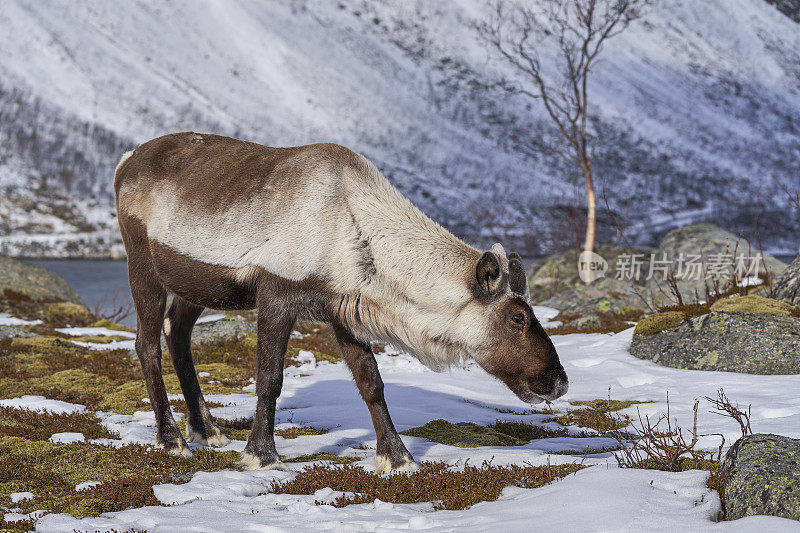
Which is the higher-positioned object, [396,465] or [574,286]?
[396,465]

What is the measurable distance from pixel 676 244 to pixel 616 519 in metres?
30.3

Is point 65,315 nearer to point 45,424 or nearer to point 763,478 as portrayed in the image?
point 45,424

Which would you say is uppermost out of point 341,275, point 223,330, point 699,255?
point 699,255

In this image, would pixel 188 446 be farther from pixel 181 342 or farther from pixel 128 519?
pixel 128 519

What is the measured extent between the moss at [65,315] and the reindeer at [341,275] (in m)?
15.3

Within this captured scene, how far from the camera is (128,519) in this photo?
20.1 ft

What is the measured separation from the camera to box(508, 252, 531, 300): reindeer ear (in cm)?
721

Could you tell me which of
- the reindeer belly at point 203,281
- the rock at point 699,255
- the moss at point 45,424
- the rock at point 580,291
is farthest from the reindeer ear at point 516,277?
the rock at point 699,255

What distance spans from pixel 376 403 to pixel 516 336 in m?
1.74

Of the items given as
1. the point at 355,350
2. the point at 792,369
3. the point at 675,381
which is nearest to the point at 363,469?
the point at 355,350

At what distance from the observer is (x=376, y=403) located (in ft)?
25.9

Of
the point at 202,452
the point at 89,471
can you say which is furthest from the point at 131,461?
the point at 202,452

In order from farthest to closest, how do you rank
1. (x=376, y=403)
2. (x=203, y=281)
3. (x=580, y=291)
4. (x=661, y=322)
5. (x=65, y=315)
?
(x=580, y=291) < (x=65, y=315) < (x=661, y=322) < (x=203, y=281) < (x=376, y=403)

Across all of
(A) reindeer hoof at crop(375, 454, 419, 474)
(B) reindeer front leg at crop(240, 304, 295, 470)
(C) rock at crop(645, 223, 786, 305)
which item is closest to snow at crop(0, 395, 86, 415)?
(B) reindeer front leg at crop(240, 304, 295, 470)
